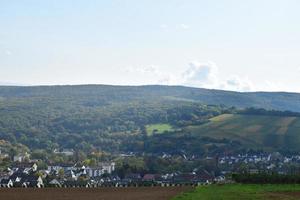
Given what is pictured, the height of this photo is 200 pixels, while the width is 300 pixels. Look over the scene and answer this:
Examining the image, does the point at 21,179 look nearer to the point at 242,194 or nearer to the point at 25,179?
the point at 25,179

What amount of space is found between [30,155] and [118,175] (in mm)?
55621

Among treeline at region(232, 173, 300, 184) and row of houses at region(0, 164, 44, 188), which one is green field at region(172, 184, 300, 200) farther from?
row of houses at region(0, 164, 44, 188)

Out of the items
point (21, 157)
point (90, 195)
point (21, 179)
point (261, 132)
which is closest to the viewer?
point (90, 195)

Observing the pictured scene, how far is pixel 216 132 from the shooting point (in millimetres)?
188500

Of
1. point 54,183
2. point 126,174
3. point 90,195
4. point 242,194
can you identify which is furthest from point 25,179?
point 242,194

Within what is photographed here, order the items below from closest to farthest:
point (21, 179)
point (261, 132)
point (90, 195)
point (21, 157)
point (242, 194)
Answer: point (242, 194) < point (90, 195) < point (21, 179) < point (21, 157) < point (261, 132)

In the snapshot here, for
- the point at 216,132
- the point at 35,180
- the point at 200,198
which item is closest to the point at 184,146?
the point at 216,132

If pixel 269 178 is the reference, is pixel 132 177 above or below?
below

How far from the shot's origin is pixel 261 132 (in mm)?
184000

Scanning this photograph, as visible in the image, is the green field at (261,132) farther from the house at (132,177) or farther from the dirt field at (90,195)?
the dirt field at (90,195)

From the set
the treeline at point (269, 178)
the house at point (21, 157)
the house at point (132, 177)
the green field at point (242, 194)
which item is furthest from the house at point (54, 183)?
the house at point (21, 157)

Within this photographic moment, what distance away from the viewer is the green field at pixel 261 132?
572 ft

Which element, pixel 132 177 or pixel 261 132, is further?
pixel 261 132

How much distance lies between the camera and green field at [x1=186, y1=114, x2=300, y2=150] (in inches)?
6860
